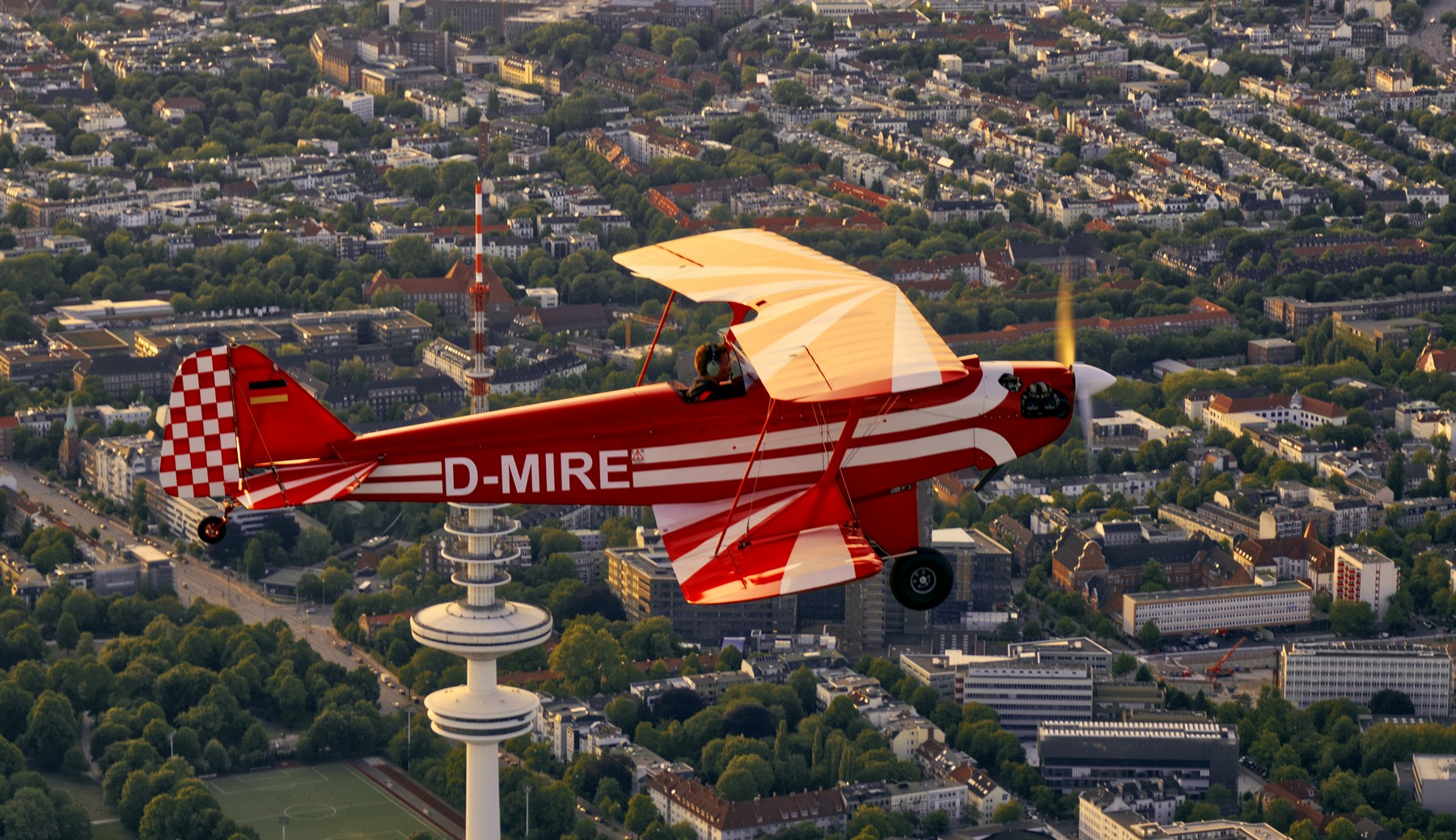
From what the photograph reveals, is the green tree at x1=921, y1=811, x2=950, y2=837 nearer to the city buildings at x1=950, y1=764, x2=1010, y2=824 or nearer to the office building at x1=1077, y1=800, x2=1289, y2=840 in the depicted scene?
the city buildings at x1=950, y1=764, x2=1010, y2=824

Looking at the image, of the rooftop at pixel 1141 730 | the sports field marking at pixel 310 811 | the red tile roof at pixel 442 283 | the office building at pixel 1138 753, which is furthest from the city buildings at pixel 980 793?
the red tile roof at pixel 442 283

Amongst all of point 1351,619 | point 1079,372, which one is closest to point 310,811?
point 1351,619

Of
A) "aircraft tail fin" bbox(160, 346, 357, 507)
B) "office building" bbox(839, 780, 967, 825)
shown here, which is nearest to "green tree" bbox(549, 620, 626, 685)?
"office building" bbox(839, 780, 967, 825)

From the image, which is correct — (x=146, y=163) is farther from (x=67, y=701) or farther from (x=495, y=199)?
(x=67, y=701)

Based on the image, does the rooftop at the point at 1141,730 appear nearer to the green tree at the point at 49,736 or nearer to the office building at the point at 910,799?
the office building at the point at 910,799

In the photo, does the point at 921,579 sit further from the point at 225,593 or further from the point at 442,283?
the point at 442,283
